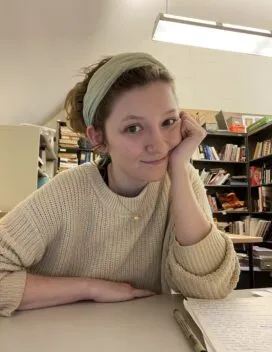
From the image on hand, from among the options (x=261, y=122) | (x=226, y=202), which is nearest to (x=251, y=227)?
(x=226, y=202)

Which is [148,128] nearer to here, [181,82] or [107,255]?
[107,255]

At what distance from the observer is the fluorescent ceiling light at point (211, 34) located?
281 centimetres

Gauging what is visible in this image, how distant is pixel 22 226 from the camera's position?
73 cm

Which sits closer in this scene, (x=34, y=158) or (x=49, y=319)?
(x=49, y=319)

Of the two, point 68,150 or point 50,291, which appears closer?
point 50,291

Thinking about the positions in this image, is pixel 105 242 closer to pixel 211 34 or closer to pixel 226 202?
pixel 211 34

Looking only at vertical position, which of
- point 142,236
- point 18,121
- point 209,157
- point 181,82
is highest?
point 181,82

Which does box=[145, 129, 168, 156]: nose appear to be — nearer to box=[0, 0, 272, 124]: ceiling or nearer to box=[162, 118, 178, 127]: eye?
box=[162, 118, 178, 127]: eye

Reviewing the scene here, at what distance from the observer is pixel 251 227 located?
168 inches

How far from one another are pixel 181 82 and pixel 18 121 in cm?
257

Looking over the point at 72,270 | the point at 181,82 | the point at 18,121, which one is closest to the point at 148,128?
the point at 72,270

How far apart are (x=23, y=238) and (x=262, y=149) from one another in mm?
4037

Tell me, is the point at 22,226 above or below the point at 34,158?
below

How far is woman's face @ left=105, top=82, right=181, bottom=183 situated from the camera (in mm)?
775
